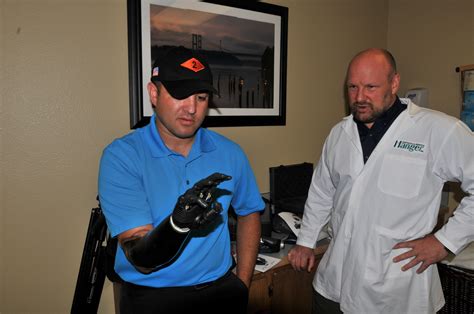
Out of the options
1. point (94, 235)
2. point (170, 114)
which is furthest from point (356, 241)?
point (94, 235)

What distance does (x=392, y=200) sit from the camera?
1.44m

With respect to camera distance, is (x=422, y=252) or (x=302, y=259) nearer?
(x=422, y=252)

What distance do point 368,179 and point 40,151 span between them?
4.70ft

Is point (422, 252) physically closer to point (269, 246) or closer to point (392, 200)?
point (392, 200)

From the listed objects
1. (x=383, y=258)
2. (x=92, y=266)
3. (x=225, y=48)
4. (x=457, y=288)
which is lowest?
(x=457, y=288)

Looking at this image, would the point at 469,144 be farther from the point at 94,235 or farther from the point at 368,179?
the point at 94,235

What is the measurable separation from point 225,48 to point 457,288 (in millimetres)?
1820

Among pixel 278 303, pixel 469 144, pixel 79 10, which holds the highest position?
pixel 79 10

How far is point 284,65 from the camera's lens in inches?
93.3

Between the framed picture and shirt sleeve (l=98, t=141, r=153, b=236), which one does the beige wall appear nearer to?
the framed picture

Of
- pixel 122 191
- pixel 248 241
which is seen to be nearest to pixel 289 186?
pixel 248 241

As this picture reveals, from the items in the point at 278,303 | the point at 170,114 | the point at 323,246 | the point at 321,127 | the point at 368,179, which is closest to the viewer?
the point at 170,114

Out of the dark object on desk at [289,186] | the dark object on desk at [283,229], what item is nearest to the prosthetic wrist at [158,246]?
the dark object on desk at [283,229]

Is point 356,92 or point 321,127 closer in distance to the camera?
point 356,92
